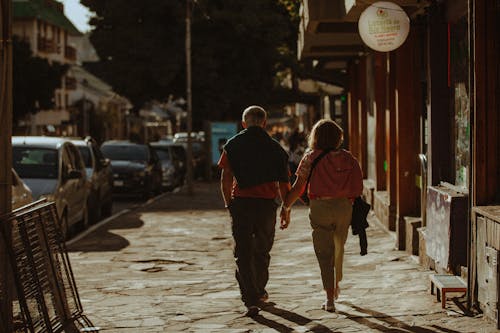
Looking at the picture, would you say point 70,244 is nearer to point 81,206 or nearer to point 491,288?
point 81,206

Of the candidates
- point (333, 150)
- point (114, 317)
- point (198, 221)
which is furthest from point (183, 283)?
point (198, 221)

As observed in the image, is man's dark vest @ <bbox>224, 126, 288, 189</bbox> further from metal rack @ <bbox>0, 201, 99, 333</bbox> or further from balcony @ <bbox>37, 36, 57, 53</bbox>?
balcony @ <bbox>37, 36, 57, 53</bbox>

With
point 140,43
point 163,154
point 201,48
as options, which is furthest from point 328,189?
point 140,43

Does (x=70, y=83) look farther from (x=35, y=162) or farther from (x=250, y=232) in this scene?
(x=250, y=232)

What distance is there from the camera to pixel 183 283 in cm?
1145

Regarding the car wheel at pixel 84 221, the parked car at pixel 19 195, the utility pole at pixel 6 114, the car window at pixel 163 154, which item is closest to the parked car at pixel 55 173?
the car wheel at pixel 84 221

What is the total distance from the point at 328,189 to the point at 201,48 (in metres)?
33.6

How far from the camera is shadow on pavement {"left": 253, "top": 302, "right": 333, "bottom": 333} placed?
27.2 feet

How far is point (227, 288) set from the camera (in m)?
10.9

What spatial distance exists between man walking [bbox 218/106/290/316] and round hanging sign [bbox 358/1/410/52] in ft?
10.6

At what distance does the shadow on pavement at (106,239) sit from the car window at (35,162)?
4.04 ft

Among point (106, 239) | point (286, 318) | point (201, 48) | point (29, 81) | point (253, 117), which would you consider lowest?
point (106, 239)

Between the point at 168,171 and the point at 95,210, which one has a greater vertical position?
the point at 168,171

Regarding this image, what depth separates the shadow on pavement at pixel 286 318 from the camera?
8281mm
